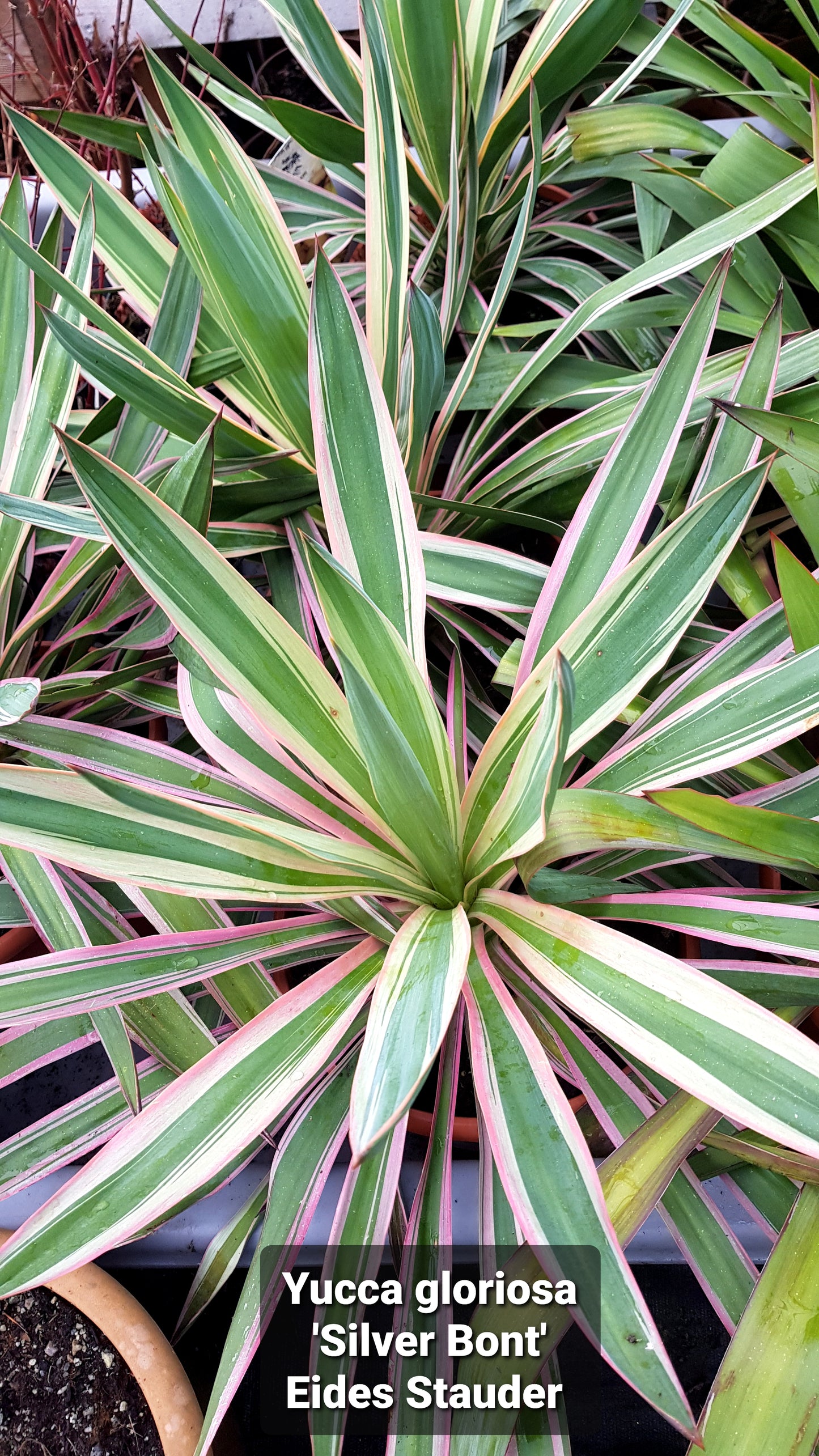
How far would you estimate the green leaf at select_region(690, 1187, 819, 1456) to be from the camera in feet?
1.60

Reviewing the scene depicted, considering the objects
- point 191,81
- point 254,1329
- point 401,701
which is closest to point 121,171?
point 191,81

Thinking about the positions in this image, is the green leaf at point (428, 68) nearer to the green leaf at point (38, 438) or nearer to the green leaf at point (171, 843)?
the green leaf at point (38, 438)

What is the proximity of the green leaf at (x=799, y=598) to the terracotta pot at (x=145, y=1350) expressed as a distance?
0.75 metres

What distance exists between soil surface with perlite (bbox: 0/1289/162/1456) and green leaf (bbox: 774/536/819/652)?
85 cm

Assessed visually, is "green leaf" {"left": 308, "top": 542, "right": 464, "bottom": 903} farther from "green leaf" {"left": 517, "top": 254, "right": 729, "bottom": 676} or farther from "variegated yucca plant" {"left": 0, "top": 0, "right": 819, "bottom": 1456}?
"green leaf" {"left": 517, "top": 254, "right": 729, "bottom": 676}

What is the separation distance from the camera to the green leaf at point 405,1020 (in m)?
0.40

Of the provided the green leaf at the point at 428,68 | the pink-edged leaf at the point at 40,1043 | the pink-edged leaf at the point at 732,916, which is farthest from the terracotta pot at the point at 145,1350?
the green leaf at the point at 428,68

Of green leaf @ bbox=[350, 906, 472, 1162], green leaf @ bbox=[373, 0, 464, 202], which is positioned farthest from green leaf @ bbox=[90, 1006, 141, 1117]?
green leaf @ bbox=[373, 0, 464, 202]

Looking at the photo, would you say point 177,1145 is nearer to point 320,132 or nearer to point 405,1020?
point 405,1020

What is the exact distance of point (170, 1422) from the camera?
0.73m

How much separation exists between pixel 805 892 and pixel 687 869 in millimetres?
140

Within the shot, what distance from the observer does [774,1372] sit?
1.65ft

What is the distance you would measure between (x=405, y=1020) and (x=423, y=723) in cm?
20

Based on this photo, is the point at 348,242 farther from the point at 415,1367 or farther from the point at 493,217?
the point at 415,1367
